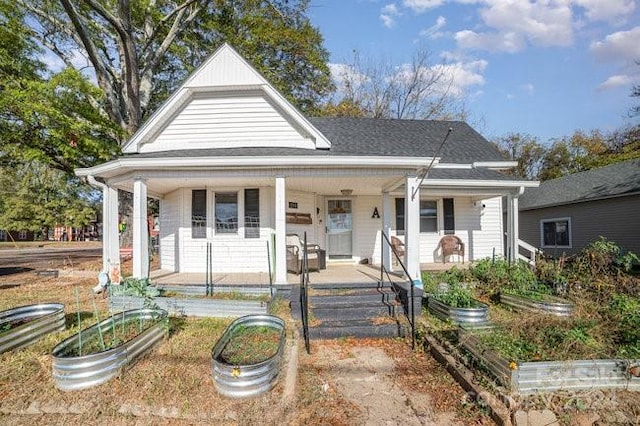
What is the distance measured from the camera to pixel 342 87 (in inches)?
1005

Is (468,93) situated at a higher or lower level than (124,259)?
higher

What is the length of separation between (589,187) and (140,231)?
17.8 metres

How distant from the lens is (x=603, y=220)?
47.0 ft

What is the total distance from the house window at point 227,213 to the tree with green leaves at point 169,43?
23.0 feet

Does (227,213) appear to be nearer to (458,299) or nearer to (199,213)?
(199,213)

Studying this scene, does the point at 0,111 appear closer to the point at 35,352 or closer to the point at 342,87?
the point at 35,352

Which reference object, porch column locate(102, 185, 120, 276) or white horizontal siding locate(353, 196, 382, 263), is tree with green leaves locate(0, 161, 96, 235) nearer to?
porch column locate(102, 185, 120, 276)

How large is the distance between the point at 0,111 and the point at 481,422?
53.0ft

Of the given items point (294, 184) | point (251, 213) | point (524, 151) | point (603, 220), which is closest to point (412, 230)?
point (294, 184)

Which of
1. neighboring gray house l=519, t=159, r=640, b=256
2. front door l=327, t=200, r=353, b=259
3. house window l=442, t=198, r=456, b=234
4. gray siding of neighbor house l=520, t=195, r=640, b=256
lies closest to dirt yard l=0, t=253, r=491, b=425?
front door l=327, t=200, r=353, b=259

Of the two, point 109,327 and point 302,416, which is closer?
point 302,416

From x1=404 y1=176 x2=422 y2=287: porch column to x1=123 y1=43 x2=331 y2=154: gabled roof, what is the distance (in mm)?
2119

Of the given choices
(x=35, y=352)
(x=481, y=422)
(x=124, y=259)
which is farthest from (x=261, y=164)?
(x=124, y=259)

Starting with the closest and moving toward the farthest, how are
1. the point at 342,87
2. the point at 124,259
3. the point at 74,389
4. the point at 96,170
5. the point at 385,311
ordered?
1. the point at 74,389
2. the point at 385,311
3. the point at 96,170
4. the point at 124,259
5. the point at 342,87
